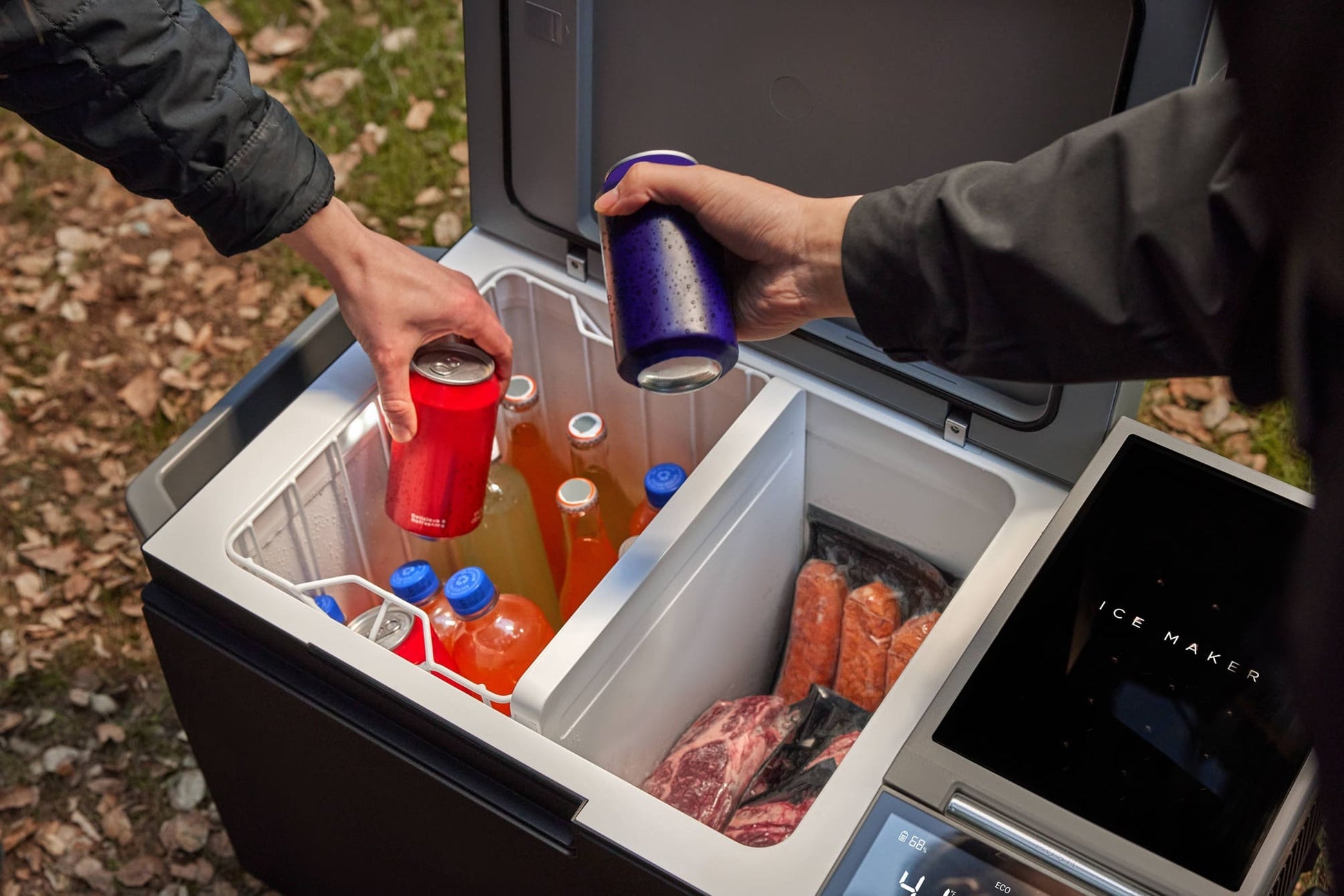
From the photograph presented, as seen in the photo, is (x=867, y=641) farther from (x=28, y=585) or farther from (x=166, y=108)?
(x=28, y=585)

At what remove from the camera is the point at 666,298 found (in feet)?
3.54

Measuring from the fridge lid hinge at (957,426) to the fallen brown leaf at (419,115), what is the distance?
1.84m

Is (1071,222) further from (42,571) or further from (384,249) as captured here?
(42,571)

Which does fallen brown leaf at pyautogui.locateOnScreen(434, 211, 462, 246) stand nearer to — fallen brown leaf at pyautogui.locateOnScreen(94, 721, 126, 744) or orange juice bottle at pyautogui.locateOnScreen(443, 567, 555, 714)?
fallen brown leaf at pyautogui.locateOnScreen(94, 721, 126, 744)

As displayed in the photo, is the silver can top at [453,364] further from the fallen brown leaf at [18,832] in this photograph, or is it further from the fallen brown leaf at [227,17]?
the fallen brown leaf at [227,17]

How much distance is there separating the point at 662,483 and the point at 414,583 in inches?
10.7

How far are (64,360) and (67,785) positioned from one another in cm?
88

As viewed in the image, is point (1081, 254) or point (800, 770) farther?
point (800, 770)

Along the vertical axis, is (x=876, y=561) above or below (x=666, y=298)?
below

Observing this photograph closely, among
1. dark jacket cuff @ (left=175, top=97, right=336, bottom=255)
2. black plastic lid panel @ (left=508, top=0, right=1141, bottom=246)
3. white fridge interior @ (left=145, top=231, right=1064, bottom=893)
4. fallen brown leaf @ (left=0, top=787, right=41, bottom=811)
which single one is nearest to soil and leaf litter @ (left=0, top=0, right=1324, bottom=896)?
fallen brown leaf @ (left=0, top=787, right=41, bottom=811)

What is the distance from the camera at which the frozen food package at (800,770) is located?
1187mm

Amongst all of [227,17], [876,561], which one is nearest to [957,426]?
[876,561]

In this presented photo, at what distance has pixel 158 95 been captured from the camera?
1.17m

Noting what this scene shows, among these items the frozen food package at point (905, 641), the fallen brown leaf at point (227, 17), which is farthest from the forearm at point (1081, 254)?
the fallen brown leaf at point (227, 17)
